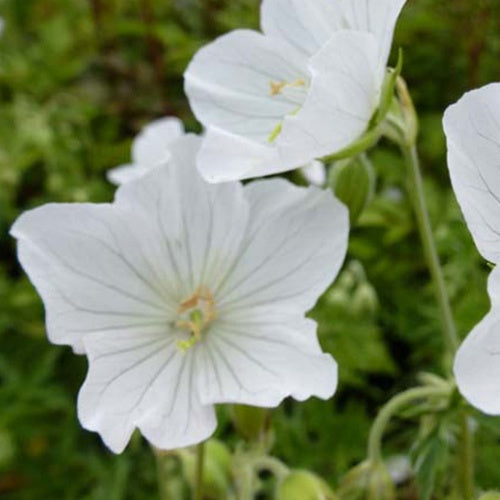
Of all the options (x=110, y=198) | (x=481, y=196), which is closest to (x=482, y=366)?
(x=481, y=196)

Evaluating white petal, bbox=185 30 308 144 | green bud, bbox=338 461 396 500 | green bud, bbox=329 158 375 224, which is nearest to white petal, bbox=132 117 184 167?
white petal, bbox=185 30 308 144

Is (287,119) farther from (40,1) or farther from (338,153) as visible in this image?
(40,1)

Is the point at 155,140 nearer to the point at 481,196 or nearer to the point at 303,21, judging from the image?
the point at 303,21

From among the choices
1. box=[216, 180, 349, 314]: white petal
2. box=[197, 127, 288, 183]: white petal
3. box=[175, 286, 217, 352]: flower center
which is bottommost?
box=[175, 286, 217, 352]: flower center

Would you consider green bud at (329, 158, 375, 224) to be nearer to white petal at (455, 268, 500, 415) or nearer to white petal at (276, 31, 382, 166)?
white petal at (276, 31, 382, 166)

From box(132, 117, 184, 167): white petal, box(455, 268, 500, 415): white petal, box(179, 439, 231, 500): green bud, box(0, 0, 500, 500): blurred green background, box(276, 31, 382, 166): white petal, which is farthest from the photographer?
box(0, 0, 500, 500): blurred green background

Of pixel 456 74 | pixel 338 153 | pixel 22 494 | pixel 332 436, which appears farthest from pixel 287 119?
pixel 456 74
